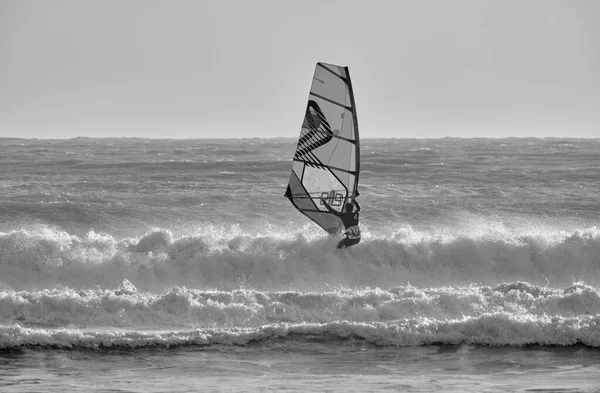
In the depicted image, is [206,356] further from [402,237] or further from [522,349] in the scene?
[402,237]

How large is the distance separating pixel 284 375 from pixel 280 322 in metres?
2.30

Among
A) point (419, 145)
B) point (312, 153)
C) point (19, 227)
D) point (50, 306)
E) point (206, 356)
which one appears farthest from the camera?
point (419, 145)

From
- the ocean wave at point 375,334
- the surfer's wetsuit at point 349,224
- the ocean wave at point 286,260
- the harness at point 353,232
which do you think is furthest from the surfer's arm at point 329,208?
the ocean wave at point 375,334

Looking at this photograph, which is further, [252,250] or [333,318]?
[252,250]

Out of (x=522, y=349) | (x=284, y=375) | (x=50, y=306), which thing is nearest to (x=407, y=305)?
(x=522, y=349)

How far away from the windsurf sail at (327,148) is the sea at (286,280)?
1386 millimetres

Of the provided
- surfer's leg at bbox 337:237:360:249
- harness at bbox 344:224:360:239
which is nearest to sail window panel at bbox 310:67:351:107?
harness at bbox 344:224:360:239

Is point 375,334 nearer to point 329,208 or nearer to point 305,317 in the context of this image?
point 305,317

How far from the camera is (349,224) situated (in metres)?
14.3

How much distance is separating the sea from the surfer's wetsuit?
11.6 inches

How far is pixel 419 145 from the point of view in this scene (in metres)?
31.9

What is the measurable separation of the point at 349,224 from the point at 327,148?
165 centimetres

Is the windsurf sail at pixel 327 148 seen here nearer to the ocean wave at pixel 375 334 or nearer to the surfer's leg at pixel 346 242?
the surfer's leg at pixel 346 242

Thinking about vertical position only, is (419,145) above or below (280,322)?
above
